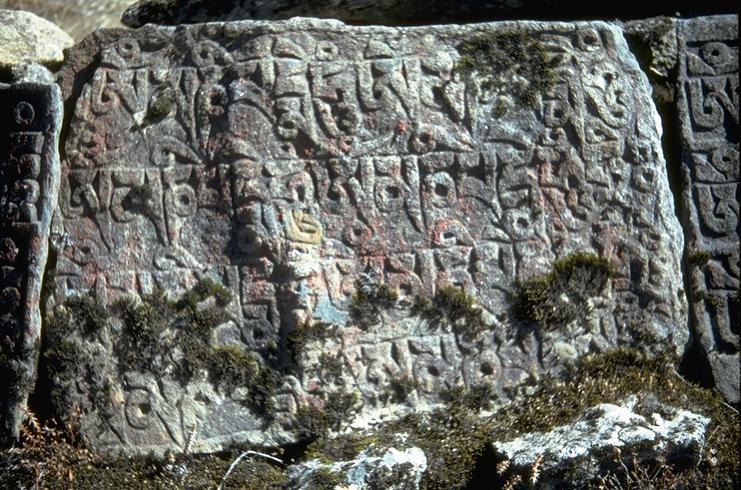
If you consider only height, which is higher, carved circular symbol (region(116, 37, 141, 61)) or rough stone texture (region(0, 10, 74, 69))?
rough stone texture (region(0, 10, 74, 69))

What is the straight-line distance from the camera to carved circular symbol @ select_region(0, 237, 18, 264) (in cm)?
405

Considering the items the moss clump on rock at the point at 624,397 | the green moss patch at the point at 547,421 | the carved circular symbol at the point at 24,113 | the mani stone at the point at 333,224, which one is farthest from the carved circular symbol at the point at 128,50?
the moss clump on rock at the point at 624,397

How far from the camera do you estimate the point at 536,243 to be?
411 cm

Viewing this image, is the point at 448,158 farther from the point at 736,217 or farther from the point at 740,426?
the point at 740,426

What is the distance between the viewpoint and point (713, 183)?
14.2 ft

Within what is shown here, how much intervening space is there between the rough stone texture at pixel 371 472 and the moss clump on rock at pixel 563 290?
25.1 inches

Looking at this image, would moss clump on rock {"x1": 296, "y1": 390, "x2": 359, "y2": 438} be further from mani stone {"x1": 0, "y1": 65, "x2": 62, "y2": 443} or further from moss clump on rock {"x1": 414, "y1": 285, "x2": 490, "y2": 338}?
mani stone {"x1": 0, "y1": 65, "x2": 62, "y2": 443}

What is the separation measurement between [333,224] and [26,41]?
1.40m

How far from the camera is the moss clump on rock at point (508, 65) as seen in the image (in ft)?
13.8

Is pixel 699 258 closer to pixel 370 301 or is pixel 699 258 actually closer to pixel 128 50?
pixel 370 301

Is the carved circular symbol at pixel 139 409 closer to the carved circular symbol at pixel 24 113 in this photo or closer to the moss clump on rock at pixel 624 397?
the carved circular symbol at pixel 24 113

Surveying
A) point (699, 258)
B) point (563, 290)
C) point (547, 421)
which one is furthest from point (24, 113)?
point (699, 258)

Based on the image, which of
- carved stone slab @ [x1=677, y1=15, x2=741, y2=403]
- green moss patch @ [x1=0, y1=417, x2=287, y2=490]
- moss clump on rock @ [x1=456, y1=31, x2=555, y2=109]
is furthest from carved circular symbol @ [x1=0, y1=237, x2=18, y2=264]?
carved stone slab @ [x1=677, y1=15, x2=741, y2=403]

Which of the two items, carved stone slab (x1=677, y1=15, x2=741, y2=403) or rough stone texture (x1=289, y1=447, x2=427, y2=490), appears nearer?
rough stone texture (x1=289, y1=447, x2=427, y2=490)
